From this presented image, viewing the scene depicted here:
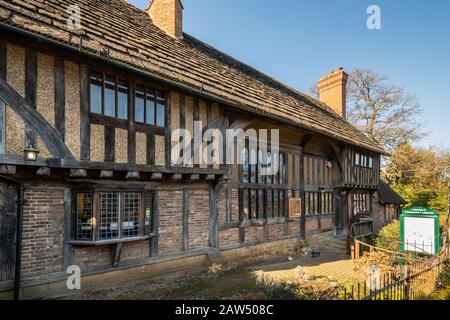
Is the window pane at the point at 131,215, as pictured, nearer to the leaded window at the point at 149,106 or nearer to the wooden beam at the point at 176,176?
the wooden beam at the point at 176,176

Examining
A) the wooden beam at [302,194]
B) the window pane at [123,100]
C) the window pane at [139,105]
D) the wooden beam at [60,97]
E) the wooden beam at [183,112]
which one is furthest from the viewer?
the wooden beam at [302,194]

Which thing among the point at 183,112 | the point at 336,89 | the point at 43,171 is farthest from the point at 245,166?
the point at 336,89

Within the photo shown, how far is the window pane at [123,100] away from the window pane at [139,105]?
0.24 m

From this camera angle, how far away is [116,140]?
6719 mm

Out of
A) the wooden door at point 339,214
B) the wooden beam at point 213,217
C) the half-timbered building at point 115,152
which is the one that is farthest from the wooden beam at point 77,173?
the wooden door at point 339,214

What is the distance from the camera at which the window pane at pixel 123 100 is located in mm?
6887

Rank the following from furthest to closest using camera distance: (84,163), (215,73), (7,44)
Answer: (215,73), (84,163), (7,44)

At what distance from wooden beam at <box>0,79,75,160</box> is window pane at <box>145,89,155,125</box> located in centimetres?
199

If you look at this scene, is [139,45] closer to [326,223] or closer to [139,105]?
[139,105]

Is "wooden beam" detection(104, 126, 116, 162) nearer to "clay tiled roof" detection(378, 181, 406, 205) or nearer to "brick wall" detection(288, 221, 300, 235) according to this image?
"brick wall" detection(288, 221, 300, 235)
